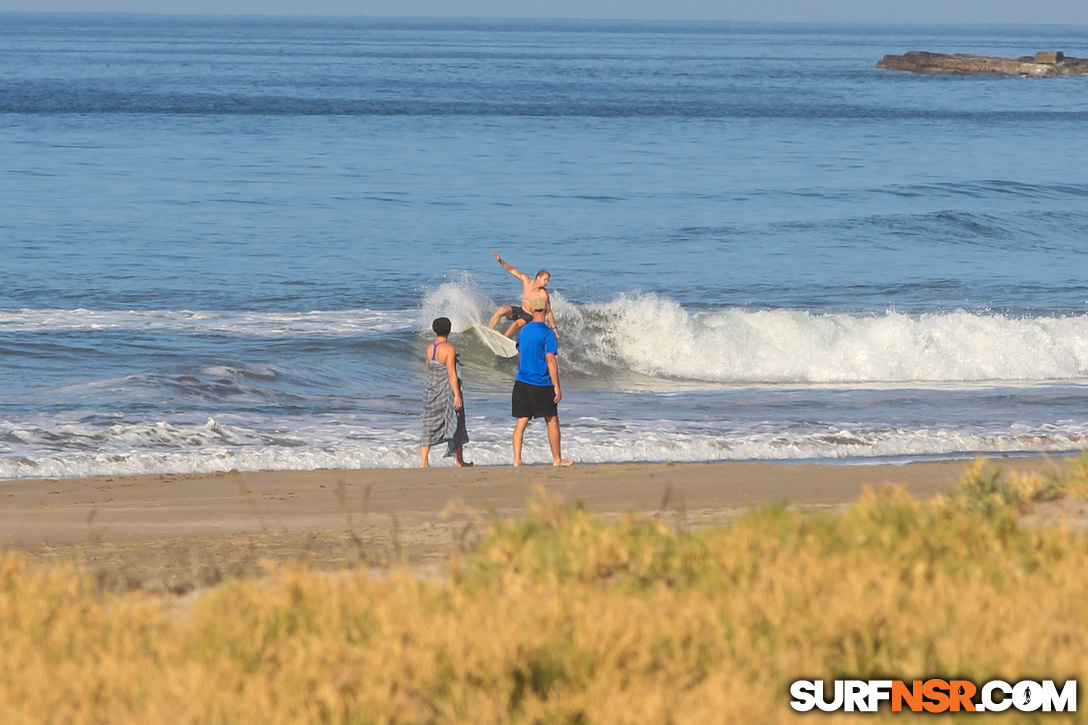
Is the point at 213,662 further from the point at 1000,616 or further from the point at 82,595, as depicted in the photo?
the point at 1000,616

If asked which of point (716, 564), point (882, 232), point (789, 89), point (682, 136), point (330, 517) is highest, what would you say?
point (789, 89)

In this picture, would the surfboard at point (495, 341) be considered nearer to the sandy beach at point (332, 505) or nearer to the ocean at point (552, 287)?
the ocean at point (552, 287)

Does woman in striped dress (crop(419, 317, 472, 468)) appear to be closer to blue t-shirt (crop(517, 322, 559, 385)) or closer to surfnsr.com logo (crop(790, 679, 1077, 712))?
blue t-shirt (crop(517, 322, 559, 385))

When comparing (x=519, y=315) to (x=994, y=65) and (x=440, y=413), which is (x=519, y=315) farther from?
(x=994, y=65)

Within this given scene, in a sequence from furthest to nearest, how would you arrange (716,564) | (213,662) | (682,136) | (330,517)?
(682,136)
(330,517)
(716,564)
(213,662)

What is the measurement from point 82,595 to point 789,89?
278 ft

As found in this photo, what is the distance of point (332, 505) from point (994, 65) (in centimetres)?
10999

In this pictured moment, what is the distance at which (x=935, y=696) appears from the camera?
2951mm

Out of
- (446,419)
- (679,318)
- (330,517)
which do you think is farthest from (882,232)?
(330,517)

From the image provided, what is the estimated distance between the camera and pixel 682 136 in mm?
48938

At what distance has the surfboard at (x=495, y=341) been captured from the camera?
54.7ft

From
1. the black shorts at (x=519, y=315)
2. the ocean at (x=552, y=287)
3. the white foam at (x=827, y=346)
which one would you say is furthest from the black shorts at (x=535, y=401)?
the white foam at (x=827, y=346)

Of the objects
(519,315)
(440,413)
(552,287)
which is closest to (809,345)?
(552,287)

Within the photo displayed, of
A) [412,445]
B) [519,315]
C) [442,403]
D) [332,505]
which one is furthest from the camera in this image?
[519,315]
